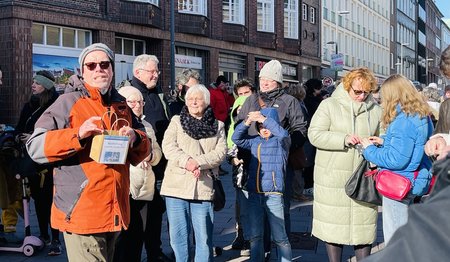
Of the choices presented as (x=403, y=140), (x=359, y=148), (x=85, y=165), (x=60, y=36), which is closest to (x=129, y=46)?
(x=60, y=36)

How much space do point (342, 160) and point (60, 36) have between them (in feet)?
49.3

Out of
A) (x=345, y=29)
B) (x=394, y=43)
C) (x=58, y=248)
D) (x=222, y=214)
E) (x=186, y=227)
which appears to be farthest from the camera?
(x=394, y=43)

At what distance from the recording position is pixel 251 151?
568cm

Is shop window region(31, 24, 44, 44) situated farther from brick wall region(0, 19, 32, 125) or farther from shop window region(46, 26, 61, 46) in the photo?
brick wall region(0, 19, 32, 125)

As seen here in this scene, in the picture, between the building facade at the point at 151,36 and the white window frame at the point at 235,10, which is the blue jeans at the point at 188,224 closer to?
the building facade at the point at 151,36

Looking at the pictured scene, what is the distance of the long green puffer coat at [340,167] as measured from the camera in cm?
518

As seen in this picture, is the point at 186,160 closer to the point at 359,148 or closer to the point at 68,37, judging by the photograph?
the point at 359,148

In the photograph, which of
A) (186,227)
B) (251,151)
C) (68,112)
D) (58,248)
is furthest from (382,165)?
(58,248)

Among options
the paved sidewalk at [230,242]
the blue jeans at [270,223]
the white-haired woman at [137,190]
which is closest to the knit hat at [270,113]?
the blue jeans at [270,223]

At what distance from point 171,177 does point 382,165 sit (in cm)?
185

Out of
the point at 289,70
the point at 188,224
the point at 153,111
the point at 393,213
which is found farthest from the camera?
the point at 289,70

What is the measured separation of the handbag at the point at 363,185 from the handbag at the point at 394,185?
0.53 feet

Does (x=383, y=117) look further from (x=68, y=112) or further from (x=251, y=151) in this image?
(x=68, y=112)

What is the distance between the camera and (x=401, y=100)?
4.88 m
